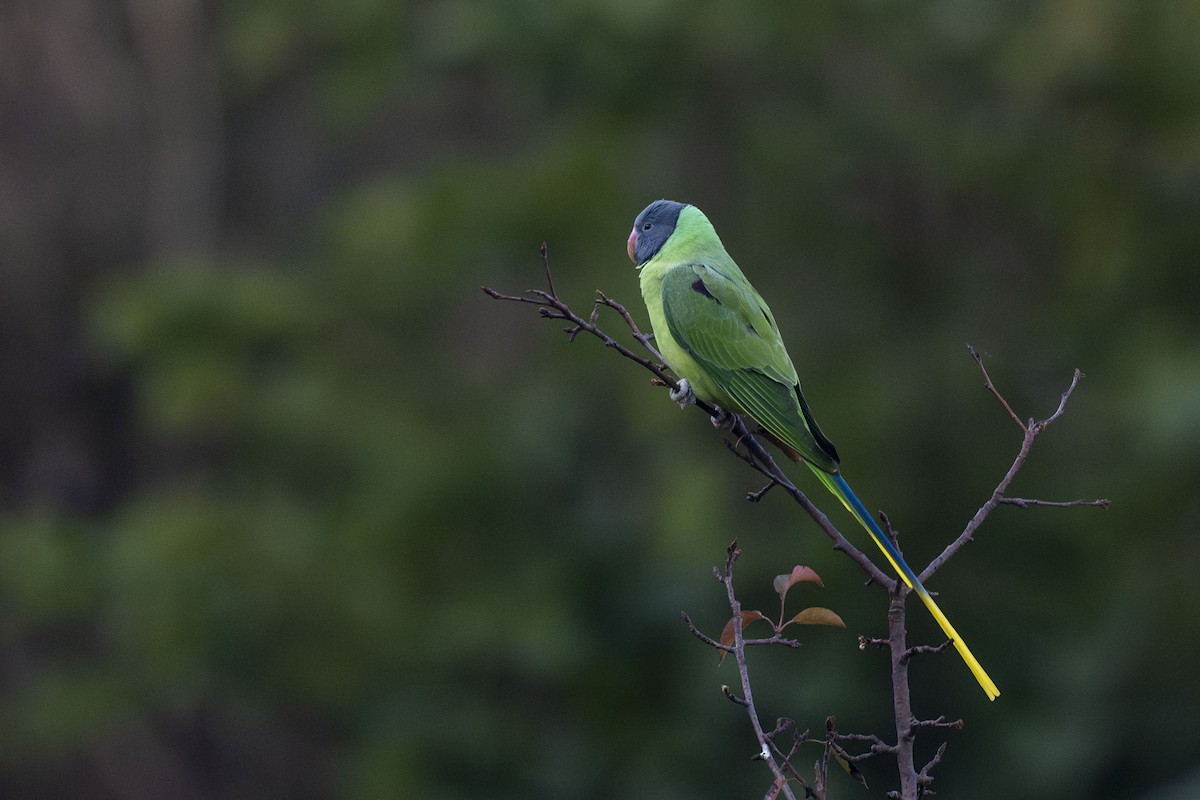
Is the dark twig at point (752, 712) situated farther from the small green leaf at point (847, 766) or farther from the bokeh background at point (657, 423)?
the bokeh background at point (657, 423)

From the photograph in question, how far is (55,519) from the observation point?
7.09 metres

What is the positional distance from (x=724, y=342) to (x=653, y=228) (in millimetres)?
Result: 561

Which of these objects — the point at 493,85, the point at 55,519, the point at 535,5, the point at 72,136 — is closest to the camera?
the point at 535,5

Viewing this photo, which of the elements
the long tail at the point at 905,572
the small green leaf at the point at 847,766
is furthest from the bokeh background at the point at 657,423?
the small green leaf at the point at 847,766

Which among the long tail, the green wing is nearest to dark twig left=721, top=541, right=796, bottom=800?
the long tail

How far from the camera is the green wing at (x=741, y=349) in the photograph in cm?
275

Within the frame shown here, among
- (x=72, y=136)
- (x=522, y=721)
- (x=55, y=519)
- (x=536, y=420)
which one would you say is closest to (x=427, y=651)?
(x=522, y=721)

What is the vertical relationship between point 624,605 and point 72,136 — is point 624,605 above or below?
below

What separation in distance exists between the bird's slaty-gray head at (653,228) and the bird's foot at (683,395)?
0.60 m

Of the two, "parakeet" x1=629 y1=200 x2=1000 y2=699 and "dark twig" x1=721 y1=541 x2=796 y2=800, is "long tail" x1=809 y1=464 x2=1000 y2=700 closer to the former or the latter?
"parakeet" x1=629 y1=200 x2=1000 y2=699

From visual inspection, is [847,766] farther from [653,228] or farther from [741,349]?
[653,228]

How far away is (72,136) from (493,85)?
2.83m

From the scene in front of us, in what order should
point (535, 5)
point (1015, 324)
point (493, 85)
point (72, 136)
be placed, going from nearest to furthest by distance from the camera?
point (535, 5), point (1015, 324), point (493, 85), point (72, 136)

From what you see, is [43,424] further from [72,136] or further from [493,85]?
[493,85]
